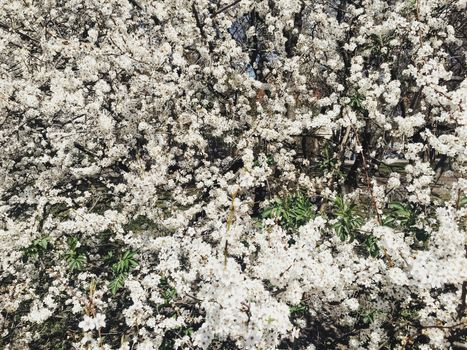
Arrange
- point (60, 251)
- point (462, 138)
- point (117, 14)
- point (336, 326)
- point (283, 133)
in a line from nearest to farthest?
point (462, 138), point (60, 251), point (336, 326), point (283, 133), point (117, 14)

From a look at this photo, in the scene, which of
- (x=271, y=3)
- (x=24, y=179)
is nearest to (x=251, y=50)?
(x=271, y=3)

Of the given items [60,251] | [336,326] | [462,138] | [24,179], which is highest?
[24,179]

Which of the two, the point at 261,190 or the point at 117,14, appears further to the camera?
the point at 261,190

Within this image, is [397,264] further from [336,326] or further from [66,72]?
[66,72]

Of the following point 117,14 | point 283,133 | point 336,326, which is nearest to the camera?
Result: point 336,326

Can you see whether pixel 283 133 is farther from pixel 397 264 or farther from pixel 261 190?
pixel 397 264

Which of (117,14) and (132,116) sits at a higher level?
(117,14)
